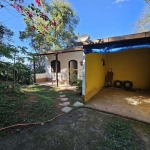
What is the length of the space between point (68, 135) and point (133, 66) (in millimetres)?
6490

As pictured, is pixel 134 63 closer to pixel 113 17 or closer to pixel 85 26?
pixel 113 17

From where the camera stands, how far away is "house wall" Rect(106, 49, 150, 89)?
22.6 feet

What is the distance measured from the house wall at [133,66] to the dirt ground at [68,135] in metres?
4.76

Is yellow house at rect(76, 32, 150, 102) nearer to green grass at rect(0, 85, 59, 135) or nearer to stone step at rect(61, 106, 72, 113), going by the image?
stone step at rect(61, 106, 72, 113)

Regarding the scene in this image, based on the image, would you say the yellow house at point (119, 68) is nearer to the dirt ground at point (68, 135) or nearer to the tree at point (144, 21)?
the dirt ground at point (68, 135)

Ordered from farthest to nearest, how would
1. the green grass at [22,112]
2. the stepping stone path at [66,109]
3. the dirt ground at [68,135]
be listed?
the stepping stone path at [66,109], the green grass at [22,112], the dirt ground at [68,135]

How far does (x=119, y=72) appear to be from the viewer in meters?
7.67

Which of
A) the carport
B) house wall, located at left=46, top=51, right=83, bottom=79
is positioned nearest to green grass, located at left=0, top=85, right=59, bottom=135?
the carport

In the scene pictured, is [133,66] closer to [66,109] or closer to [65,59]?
[65,59]

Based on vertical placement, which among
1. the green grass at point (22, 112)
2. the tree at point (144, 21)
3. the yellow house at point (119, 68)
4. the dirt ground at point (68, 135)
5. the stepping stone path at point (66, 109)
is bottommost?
the dirt ground at point (68, 135)

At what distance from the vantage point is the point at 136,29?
9.96 meters

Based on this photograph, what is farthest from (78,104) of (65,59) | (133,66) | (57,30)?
(57,30)

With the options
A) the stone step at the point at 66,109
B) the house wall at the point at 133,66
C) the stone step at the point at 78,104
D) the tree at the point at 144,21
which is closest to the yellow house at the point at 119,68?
the house wall at the point at 133,66

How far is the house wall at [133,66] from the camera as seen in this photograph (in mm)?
6887
